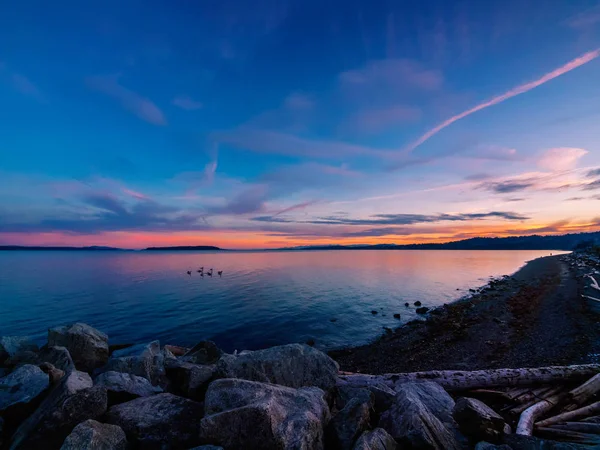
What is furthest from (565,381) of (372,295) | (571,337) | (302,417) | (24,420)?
(372,295)

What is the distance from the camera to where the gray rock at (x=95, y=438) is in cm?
446

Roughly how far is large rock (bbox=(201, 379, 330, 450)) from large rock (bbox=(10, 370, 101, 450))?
2.22 meters

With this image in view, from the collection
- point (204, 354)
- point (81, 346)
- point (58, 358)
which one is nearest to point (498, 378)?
point (204, 354)

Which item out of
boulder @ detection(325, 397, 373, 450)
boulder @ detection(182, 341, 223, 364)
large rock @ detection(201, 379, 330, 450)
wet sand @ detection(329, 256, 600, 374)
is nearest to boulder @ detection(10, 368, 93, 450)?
large rock @ detection(201, 379, 330, 450)

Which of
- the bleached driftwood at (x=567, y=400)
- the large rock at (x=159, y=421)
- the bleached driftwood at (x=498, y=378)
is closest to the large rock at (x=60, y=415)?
the large rock at (x=159, y=421)

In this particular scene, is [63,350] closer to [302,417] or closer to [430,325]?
[302,417]

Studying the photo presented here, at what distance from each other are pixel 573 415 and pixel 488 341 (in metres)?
14.8

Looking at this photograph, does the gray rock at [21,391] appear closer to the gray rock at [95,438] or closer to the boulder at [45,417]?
the boulder at [45,417]

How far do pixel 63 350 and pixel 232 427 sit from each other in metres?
8.92

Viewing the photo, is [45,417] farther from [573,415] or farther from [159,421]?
[573,415]

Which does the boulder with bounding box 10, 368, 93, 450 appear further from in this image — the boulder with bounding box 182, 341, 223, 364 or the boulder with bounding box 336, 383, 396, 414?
the boulder with bounding box 182, 341, 223, 364

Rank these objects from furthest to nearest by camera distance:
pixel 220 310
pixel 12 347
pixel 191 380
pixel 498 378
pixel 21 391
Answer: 1. pixel 220 310
2. pixel 12 347
3. pixel 498 378
4. pixel 191 380
5. pixel 21 391

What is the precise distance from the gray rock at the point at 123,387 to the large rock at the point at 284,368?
184 centimetres

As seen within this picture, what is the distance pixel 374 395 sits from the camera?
7043 millimetres
